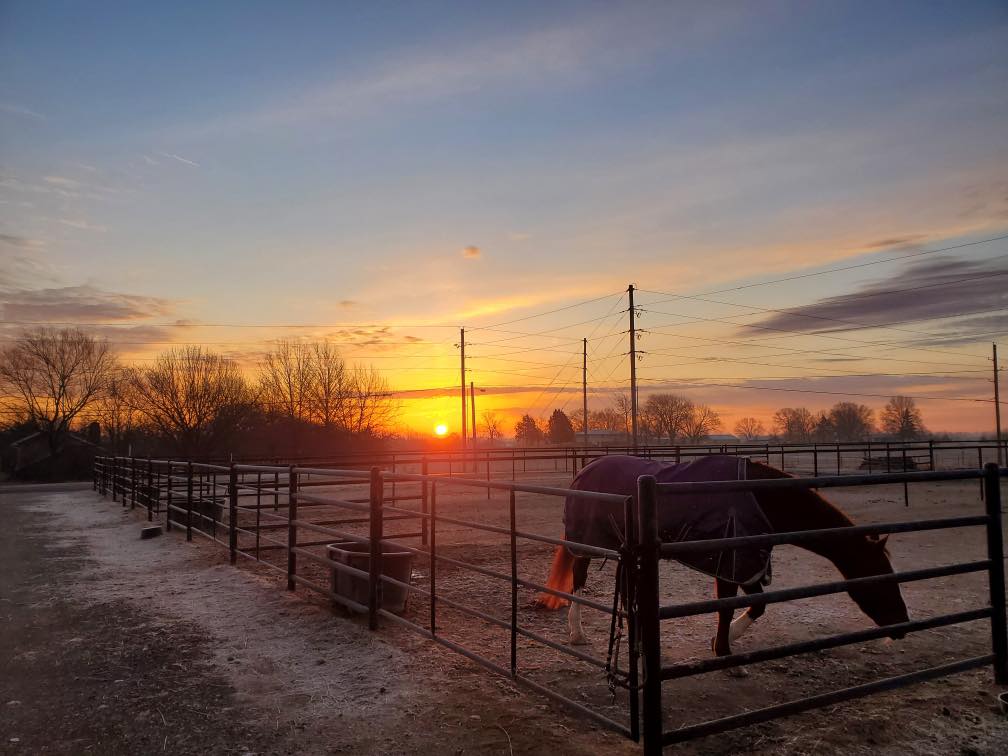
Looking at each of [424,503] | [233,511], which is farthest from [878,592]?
[233,511]

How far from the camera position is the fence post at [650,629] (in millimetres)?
2865

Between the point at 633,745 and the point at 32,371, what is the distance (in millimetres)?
51219

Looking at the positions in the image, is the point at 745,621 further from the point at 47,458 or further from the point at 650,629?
the point at 47,458

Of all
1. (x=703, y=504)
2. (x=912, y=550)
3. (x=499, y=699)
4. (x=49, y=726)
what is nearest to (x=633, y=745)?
(x=499, y=699)

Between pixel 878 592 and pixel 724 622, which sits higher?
pixel 878 592

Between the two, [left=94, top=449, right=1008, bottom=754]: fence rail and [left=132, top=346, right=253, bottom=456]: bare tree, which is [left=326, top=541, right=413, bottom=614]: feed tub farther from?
[left=132, top=346, right=253, bottom=456]: bare tree

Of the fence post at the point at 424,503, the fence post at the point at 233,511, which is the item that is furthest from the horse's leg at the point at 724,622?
the fence post at the point at 233,511

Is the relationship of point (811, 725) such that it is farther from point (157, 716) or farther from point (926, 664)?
point (157, 716)

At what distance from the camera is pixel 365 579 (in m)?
5.49

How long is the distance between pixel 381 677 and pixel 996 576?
149 inches

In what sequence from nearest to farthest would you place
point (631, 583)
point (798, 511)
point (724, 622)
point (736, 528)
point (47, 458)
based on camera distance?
1. point (631, 583)
2. point (736, 528)
3. point (724, 622)
4. point (798, 511)
5. point (47, 458)

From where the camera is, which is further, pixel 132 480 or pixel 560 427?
pixel 560 427

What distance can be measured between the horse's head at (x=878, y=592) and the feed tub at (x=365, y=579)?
10.8 feet

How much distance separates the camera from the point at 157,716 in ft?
12.0
